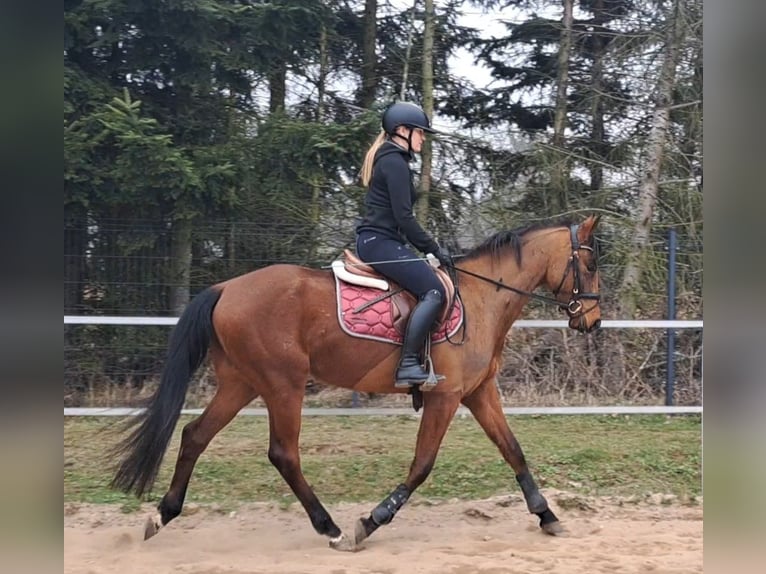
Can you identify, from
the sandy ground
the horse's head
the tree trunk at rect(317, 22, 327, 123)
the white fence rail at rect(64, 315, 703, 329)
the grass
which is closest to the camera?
the sandy ground

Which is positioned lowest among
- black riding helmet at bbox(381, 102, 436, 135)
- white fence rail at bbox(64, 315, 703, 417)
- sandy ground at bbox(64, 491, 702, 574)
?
sandy ground at bbox(64, 491, 702, 574)

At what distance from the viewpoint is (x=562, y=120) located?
10.6m

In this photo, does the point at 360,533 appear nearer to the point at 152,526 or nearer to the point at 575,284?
the point at 152,526

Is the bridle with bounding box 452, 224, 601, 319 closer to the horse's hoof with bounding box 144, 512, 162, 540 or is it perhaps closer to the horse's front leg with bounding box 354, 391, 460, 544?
the horse's front leg with bounding box 354, 391, 460, 544

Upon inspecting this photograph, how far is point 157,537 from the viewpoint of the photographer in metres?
4.64

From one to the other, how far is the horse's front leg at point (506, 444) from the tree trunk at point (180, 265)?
4.46 metres

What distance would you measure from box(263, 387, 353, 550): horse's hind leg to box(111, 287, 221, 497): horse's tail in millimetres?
560

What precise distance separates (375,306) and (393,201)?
0.71 metres

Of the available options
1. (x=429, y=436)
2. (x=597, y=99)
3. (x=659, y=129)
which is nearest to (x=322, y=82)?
(x=597, y=99)

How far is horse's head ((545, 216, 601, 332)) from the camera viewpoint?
4.85 meters

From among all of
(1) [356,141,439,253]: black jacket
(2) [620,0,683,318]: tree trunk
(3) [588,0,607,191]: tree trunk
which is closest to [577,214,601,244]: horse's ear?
(1) [356,141,439,253]: black jacket

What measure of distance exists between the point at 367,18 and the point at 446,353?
7170 mm
